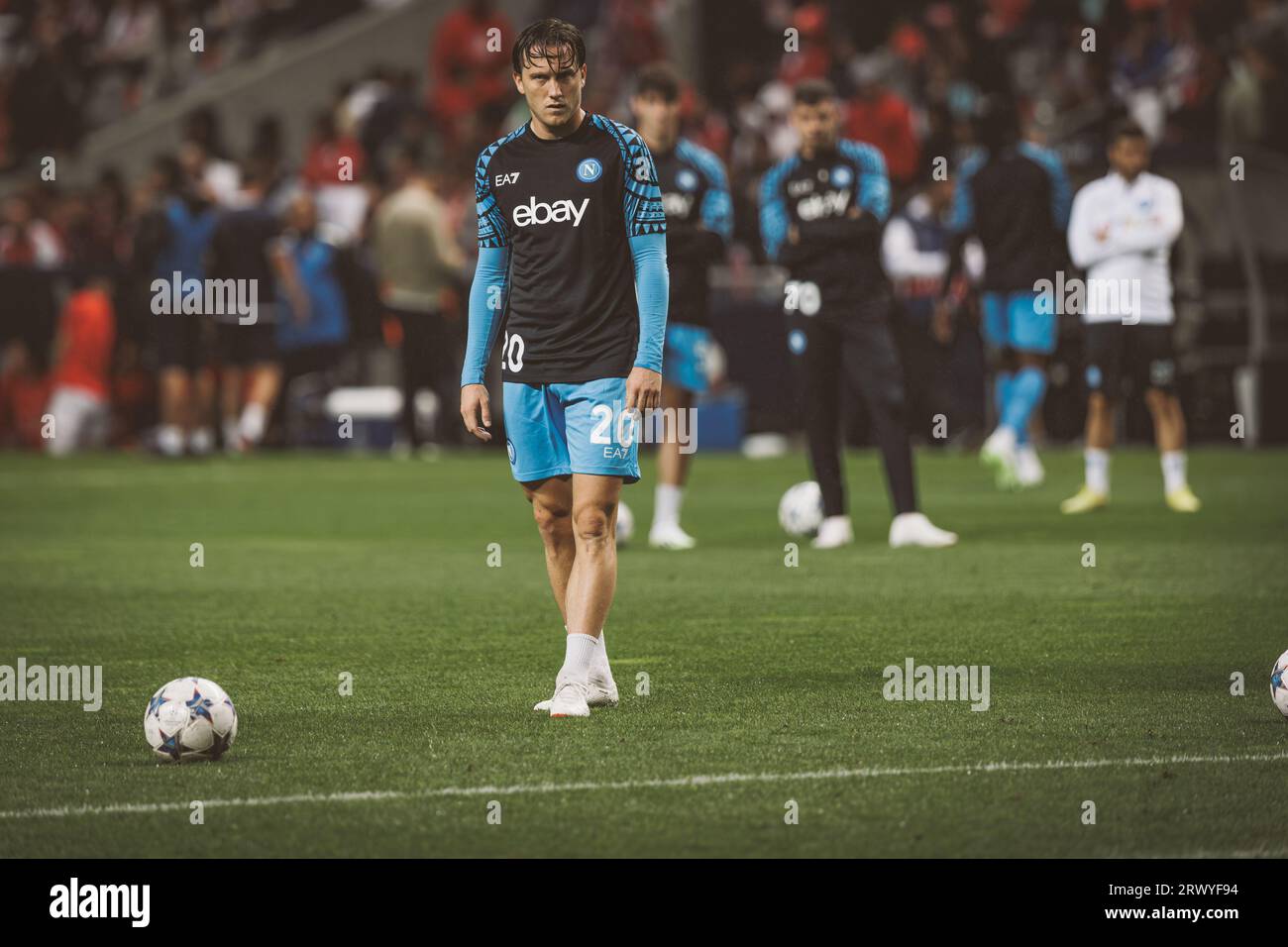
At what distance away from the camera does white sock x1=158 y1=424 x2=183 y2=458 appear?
75.2 feet

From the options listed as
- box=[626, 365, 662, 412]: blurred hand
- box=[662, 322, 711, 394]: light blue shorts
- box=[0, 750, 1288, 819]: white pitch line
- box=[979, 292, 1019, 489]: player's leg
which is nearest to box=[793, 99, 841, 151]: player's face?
box=[662, 322, 711, 394]: light blue shorts

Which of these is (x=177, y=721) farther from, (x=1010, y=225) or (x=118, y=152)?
(x=118, y=152)

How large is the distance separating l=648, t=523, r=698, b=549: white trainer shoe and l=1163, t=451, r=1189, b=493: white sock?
3797 mm

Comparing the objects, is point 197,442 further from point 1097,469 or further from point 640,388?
point 640,388

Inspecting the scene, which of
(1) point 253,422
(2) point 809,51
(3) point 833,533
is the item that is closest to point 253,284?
(1) point 253,422

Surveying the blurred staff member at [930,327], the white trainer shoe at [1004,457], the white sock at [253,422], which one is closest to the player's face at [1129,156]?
the white trainer shoe at [1004,457]

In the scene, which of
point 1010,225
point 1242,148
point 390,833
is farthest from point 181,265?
point 390,833

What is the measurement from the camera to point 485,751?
6.88 m

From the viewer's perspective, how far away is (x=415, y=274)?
22953 millimetres

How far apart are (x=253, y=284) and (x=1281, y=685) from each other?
1708 centimetres

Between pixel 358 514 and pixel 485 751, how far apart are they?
9629 mm

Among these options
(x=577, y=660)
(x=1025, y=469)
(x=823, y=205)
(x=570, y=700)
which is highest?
(x=823, y=205)

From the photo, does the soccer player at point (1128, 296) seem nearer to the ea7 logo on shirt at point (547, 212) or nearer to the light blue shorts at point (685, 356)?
the light blue shorts at point (685, 356)

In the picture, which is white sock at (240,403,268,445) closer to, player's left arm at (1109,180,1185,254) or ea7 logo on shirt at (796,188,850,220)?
player's left arm at (1109,180,1185,254)
